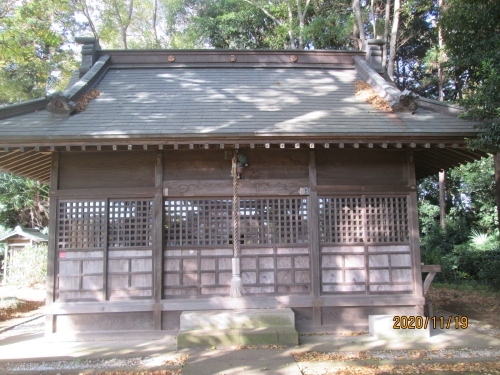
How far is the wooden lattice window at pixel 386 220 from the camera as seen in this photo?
7.15 metres

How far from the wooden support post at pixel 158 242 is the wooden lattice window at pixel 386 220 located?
12.5 ft

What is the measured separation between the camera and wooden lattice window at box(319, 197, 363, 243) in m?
7.11

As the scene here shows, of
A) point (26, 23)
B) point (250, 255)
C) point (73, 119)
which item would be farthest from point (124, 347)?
point (26, 23)

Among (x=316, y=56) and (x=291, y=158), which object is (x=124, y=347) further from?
(x=316, y=56)

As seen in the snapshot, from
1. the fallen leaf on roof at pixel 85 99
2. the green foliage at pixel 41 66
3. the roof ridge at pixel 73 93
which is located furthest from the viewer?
the green foliage at pixel 41 66

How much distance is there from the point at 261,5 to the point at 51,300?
796 inches

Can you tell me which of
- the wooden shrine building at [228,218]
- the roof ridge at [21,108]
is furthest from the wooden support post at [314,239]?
the roof ridge at [21,108]

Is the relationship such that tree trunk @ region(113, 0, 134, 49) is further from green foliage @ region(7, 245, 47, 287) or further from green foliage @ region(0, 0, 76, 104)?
green foliage @ region(7, 245, 47, 287)

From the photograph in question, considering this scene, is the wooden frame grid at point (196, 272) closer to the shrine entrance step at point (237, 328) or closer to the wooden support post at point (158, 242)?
the wooden support post at point (158, 242)

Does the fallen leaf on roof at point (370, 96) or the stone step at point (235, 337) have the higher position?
the fallen leaf on roof at point (370, 96)

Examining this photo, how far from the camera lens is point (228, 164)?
7094 millimetres

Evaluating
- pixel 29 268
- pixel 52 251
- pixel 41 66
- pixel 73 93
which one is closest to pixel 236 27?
pixel 41 66

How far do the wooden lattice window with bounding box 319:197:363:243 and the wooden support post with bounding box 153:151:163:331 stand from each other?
294 centimetres

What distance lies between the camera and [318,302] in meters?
6.86
